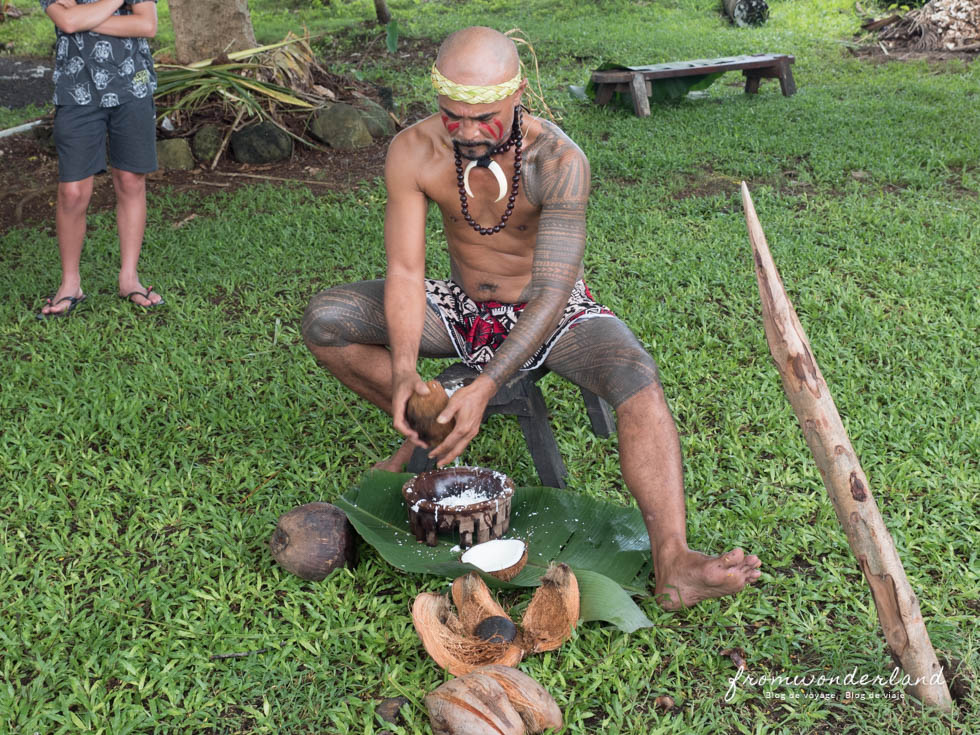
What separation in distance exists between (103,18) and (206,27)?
4.20 metres

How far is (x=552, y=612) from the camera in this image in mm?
2545

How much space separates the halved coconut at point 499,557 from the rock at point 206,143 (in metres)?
5.84

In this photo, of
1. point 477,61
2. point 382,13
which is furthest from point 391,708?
point 382,13

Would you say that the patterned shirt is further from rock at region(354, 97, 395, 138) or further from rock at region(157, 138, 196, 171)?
rock at region(354, 97, 395, 138)

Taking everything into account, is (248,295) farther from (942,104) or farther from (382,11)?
(382,11)

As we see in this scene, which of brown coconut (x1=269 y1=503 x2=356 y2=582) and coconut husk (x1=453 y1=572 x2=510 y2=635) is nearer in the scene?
coconut husk (x1=453 y1=572 x2=510 y2=635)

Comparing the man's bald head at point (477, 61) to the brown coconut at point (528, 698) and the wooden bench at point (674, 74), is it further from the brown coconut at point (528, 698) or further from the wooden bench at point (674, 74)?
the wooden bench at point (674, 74)

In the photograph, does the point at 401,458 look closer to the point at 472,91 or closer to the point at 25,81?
the point at 472,91

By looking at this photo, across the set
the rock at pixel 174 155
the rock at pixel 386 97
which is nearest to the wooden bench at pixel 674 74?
the rock at pixel 386 97

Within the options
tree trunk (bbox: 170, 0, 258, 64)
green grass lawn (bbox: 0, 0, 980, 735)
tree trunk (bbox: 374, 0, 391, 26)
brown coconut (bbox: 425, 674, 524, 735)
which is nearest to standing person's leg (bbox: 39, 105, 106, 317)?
green grass lawn (bbox: 0, 0, 980, 735)

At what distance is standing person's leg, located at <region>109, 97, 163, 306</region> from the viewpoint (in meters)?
5.05

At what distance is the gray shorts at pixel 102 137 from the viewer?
16.1 feet

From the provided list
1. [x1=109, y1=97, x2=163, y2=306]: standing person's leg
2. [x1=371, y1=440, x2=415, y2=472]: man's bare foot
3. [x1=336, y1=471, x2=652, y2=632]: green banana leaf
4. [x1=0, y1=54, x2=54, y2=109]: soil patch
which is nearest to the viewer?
[x1=336, y1=471, x2=652, y2=632]: green banana leaf

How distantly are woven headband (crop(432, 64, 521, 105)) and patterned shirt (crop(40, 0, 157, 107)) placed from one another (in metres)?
2.88
